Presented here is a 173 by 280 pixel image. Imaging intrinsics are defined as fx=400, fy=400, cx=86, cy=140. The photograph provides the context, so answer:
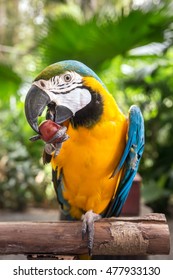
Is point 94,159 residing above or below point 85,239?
above

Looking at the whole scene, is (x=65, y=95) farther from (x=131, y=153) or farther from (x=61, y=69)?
(x=131, y=153)

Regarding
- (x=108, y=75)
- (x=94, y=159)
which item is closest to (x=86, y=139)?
(x=94, y=159)

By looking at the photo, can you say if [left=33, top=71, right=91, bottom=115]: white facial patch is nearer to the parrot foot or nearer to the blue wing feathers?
the blue wing feathers

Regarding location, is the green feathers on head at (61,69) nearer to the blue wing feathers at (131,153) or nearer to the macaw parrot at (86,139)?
the macaw parrot at (86,139)

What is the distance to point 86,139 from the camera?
101cm

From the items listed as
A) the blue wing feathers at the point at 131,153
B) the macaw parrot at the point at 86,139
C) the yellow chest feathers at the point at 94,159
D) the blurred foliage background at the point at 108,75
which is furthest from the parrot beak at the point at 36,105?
the blurred foliage background at the point at 108,75

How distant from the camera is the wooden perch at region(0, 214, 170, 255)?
0.95 metres

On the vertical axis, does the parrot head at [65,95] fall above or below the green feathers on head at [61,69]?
below

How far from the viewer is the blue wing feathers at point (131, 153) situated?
1.05 metres

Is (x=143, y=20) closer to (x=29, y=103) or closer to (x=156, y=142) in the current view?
(x=29, y=103)

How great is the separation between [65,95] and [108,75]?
1747mm

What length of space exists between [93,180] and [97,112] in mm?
185

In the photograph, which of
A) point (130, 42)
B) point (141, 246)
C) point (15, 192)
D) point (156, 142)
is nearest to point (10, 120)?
point (15, 192)

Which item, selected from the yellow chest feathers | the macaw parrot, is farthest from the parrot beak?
the yellow chest feathers
